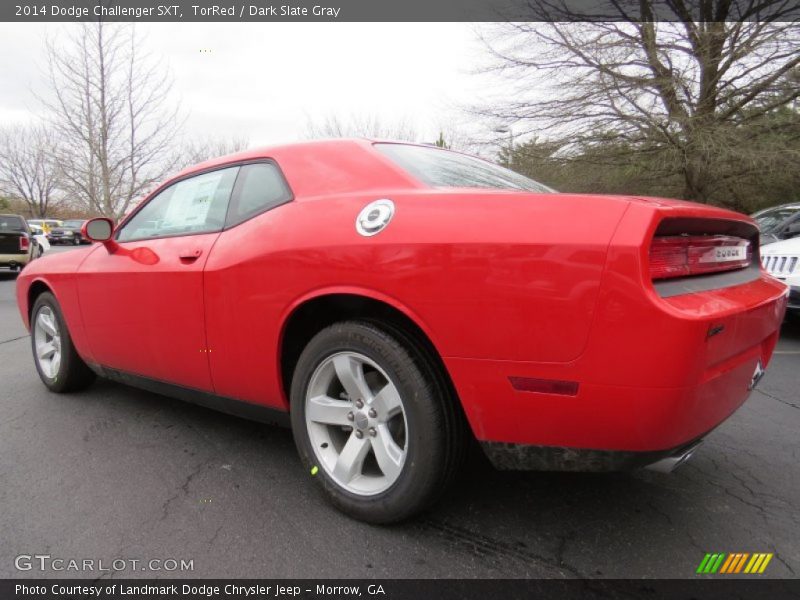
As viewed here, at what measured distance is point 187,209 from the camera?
296 centimetres

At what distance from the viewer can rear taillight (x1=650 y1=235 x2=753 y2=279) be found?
171 cm

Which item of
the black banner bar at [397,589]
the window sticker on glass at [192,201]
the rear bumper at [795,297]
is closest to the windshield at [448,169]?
the window sticker on glass at [192,201]

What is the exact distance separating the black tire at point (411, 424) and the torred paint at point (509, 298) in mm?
115

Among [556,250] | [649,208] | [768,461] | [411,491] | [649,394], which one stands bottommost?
[768,461]

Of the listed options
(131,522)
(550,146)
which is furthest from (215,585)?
(550,146)

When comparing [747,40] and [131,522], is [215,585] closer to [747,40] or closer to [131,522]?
[131,522]

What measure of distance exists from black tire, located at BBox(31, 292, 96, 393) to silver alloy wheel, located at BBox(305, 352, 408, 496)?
2.33 meters

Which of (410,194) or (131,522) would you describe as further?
(131,522)

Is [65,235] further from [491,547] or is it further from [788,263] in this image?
[491,547]

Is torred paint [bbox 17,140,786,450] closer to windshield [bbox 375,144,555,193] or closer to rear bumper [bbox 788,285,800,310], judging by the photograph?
windshield [bbox 375,144,555,193]

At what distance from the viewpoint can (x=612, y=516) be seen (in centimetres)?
219

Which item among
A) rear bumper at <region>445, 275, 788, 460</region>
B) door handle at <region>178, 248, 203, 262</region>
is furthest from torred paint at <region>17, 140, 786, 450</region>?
door handle at <region>178, 248, 203, 262</region>

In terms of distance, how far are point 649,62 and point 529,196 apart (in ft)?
45.0

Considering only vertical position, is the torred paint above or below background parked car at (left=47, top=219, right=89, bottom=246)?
above
